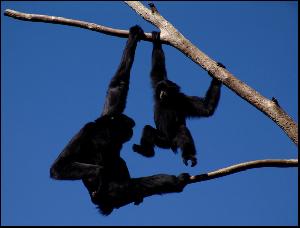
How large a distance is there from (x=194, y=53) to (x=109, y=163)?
102 inches

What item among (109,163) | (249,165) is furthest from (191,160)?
(249,165)

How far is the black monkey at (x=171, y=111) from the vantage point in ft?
37.1

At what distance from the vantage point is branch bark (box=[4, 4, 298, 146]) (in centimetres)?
687

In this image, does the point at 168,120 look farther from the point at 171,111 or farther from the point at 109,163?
the point at 109,163

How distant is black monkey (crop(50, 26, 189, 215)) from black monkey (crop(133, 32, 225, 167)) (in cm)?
198

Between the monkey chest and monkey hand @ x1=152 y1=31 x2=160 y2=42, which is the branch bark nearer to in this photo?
monkey hand @ x1=152 y1=31 x2=160 y2=42

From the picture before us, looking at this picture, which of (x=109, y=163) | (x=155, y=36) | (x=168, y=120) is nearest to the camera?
(x=109, y=163)

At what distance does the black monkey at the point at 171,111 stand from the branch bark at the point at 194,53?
169cm

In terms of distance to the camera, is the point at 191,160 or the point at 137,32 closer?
the point at 137,32

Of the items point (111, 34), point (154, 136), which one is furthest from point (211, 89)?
point (111, 34)

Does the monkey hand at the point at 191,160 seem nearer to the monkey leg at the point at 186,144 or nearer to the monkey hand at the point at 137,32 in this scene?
the monkey leg at the point at 186,144

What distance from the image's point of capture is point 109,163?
9078 millimetres

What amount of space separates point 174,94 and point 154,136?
139 cm

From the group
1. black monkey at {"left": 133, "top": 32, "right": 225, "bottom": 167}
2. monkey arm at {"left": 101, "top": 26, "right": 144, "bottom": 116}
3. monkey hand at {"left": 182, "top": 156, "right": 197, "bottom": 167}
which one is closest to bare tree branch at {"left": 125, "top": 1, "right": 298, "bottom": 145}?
monkey arm at {"left": 101, "top": 26, "right": 144, "bottom": 116}
